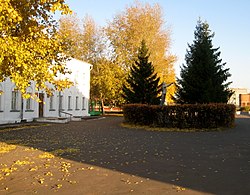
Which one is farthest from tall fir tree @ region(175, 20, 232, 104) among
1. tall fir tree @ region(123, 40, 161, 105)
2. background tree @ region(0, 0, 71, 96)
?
background tree @ region(0, 0, 71, 96)

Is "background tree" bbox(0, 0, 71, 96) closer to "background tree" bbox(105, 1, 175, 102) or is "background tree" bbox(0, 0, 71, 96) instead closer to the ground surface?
the ground surface

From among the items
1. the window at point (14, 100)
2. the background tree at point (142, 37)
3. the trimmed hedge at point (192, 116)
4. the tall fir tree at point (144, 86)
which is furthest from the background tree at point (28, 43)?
the background tree at point (142, 37)

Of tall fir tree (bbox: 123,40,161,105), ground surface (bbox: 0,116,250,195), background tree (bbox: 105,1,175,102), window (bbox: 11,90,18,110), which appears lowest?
ground surface (bbox: 0,116,250,195)

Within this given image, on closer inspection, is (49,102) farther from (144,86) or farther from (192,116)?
(192,116)

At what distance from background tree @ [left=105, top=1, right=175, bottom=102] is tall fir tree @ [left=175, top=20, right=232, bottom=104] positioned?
1318 cm

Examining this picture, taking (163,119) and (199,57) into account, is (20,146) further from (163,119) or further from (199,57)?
(199,57)

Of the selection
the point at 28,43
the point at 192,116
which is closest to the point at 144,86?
the point at 192,116

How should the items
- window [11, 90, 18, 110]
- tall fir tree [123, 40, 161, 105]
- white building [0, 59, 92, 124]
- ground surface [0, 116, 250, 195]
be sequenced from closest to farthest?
ground surface [0, 116, 250, 195]
white building [0, 59, 92, 124]
window [11, 90, 18, 110]
tall fir tree [123, 40, 161, 105]

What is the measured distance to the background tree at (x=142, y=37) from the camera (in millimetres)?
43000

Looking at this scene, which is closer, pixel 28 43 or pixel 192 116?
pixel 28 43

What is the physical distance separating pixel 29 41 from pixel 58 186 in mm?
5810

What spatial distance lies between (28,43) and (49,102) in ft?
84.0

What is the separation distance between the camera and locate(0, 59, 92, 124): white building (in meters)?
27.2

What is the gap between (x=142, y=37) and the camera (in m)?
43.1
